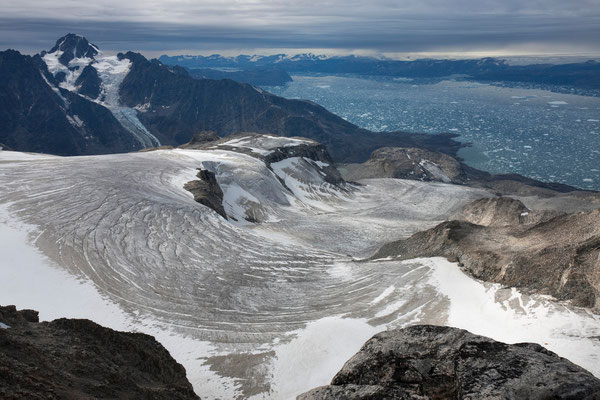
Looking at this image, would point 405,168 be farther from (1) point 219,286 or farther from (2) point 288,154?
(1) point 219,286

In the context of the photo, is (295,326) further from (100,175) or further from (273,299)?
(100,175)

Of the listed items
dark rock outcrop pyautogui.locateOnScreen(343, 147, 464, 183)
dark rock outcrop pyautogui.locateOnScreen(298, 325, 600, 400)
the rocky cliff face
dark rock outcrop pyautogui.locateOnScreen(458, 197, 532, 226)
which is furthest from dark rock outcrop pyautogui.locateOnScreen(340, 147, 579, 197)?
dark rock outcrop pyautogui.locateOnScreen(298, 325, 600, 400)

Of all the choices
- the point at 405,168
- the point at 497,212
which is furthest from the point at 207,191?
the point at 405,168

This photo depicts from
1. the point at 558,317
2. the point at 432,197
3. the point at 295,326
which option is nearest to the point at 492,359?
the point at 558,317

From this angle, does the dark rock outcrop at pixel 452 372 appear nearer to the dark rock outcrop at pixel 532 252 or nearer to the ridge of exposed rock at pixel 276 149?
the dark rock outcrop at pixel 532 252

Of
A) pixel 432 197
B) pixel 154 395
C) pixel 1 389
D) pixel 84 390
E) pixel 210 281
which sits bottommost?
pixel 432 197

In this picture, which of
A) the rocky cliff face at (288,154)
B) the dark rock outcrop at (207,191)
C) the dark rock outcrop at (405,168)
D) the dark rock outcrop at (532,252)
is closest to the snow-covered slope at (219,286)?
the dark rock outcrop at (532,252)

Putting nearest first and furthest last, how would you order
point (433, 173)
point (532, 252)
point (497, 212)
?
point (532, 252)
point (497, 212)
point (433, 173)
